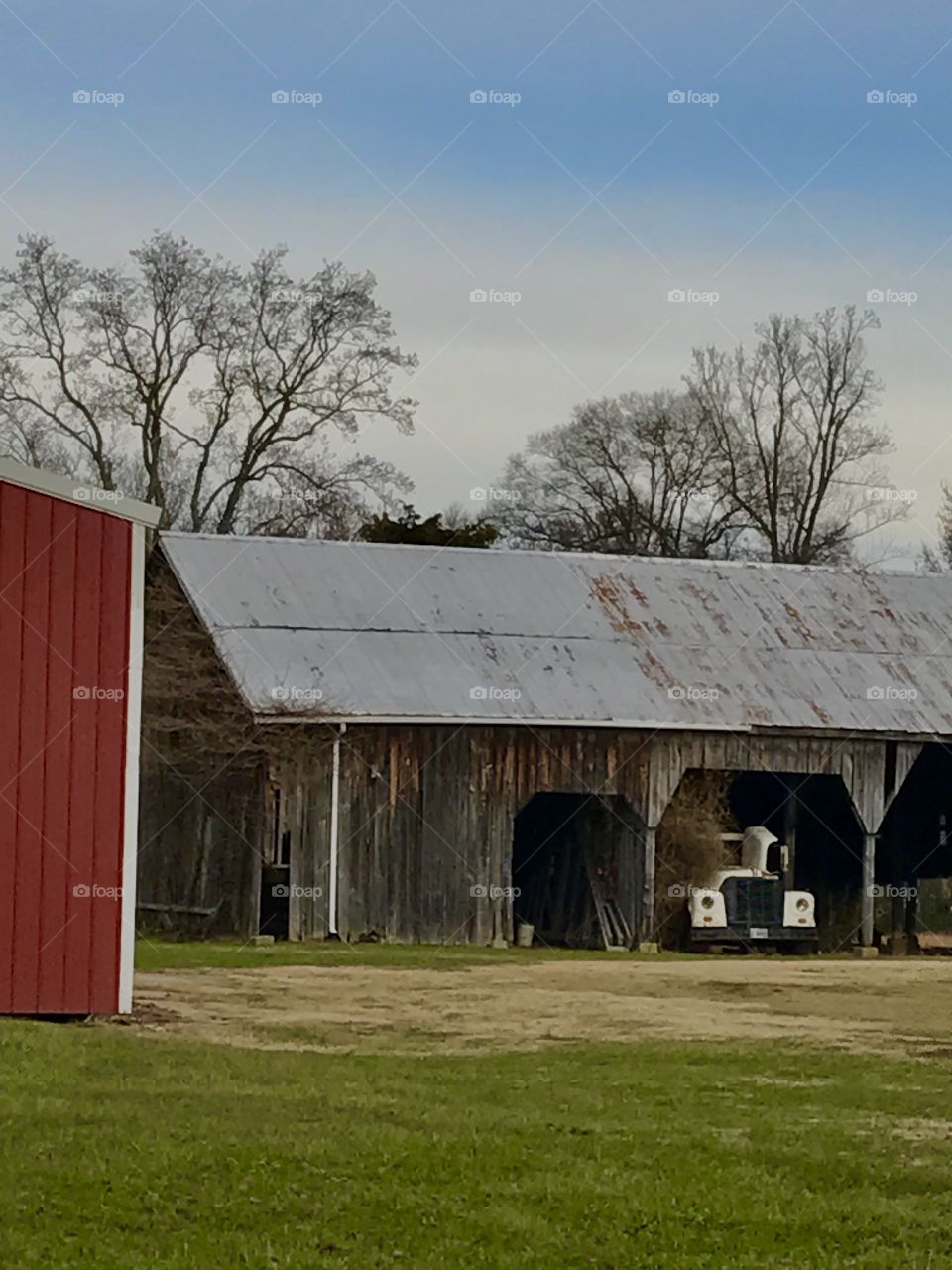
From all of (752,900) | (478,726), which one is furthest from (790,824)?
(478,726)

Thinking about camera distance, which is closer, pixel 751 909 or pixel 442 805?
pixel 442 805

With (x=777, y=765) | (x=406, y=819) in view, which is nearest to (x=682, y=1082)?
(x=406, y=819)

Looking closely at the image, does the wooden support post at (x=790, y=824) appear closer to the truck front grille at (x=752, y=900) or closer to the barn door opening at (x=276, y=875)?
the truck front grille at (x=752, y=900)

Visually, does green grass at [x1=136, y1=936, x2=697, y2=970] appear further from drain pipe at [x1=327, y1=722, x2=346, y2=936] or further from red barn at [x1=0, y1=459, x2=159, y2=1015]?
red barn at [x1=0, y1=459, x2=159, y2=1015]

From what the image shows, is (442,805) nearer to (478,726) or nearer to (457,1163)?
(478,726)

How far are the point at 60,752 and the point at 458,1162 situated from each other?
21.2 ft

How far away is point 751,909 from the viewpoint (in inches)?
→ 1190

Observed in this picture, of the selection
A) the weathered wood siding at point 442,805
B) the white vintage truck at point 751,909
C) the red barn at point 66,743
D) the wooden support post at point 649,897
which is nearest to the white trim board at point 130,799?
the red barn at point 66,743

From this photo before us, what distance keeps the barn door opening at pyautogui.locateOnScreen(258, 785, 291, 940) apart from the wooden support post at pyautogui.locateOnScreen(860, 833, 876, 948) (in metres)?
8.77

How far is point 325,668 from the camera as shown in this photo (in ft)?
94.1

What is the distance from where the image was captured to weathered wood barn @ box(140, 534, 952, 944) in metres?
28.1

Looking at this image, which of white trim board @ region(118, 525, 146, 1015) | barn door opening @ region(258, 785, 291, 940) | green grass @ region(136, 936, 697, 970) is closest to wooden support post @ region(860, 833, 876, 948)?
green grass @ region(136, 936, 697, 970)

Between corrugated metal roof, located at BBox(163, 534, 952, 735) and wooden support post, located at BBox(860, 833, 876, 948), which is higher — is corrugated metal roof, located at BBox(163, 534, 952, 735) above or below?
above

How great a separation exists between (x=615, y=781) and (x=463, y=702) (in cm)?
243
